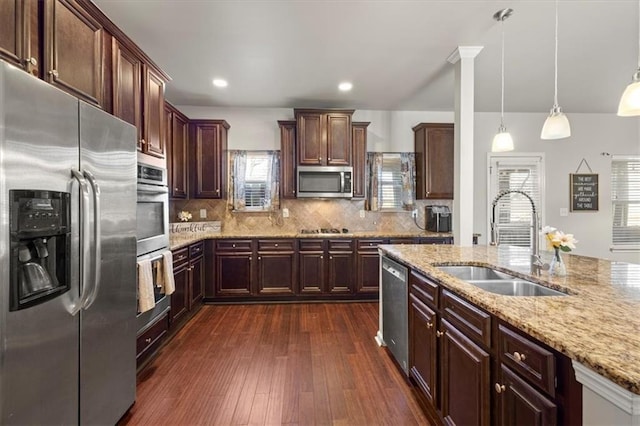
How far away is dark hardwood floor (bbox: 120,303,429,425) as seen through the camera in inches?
73.2

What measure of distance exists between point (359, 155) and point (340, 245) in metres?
1.32

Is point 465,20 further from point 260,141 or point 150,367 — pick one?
point 150,367

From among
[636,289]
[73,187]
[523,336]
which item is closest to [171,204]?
[73,187]

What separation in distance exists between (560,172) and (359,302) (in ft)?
12.6

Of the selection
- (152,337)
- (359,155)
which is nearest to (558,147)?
(359,155)

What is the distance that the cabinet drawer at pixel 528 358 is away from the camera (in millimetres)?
925

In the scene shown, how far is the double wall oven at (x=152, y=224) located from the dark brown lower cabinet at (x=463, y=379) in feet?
6.77

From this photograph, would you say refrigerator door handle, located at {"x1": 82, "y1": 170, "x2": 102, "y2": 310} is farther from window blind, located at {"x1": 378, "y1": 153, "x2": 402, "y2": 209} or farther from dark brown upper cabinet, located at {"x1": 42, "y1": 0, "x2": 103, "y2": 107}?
window blind, located at {"x1": 378, "y1": 153, "x2": 402, "y2": 209}

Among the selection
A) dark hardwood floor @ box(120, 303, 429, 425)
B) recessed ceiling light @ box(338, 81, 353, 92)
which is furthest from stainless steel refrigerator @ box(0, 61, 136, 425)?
recessed ceiling light @ box(338, 81, 353, 92)

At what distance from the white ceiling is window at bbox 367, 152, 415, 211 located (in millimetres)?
842

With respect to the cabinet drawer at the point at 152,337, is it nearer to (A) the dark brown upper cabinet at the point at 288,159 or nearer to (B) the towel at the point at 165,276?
(B) the towel at the point at 165,276

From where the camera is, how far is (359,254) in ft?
13.3

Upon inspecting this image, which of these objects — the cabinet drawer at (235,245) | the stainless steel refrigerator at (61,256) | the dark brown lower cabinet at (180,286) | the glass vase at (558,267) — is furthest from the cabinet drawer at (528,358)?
the cabinet drawer at (235,245)

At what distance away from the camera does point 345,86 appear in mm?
3703
